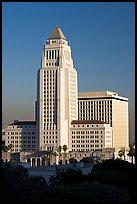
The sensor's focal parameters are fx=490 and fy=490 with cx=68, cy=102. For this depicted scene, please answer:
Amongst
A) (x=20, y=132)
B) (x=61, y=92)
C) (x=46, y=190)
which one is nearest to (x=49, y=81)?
(x=61, y=92)

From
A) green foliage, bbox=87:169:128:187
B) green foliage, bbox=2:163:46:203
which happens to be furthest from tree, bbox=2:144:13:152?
green foliage, bbox=2:163:46:203

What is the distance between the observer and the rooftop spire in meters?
95.2

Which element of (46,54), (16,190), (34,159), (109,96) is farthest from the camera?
(109,96)

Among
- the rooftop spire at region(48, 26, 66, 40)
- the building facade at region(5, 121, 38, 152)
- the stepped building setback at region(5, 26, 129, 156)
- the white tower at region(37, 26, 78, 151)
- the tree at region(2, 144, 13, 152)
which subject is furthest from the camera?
the rooftop spire at region(48, 26, 66, 40)

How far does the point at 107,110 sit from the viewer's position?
99375 millimetres

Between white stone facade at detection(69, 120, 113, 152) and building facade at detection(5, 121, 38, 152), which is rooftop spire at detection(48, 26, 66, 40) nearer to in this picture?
white stone facade at detection(69, 120, 113, 152)

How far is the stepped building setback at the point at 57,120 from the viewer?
290 ft

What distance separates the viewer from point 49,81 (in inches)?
3593

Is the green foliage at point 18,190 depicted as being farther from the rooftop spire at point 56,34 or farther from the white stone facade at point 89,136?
the rooftop spire at point 56,34

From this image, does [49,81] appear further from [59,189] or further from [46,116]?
[59,189]

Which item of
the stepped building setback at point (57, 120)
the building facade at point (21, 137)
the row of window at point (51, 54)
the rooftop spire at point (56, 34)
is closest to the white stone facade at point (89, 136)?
the stepped building setback at point (57, 120)

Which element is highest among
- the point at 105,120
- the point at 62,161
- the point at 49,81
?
the point at 49,81

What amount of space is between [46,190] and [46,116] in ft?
264

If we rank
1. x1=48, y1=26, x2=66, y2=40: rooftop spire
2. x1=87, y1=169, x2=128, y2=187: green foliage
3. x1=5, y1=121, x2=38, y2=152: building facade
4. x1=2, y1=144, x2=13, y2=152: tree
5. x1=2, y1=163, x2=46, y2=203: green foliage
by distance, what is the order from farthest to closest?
x1=48, y1=26, x2=66, y2=40: rooftop spire → x1=5, y1=121, x2=38, y2=152: building facade → x1=2, y1=144, x2=13, y2=152: tree → x1=87, y1=169, x2=128, y2=187: green foliage → x1=2, y1=163, x2=46, y2=203: green foliage
